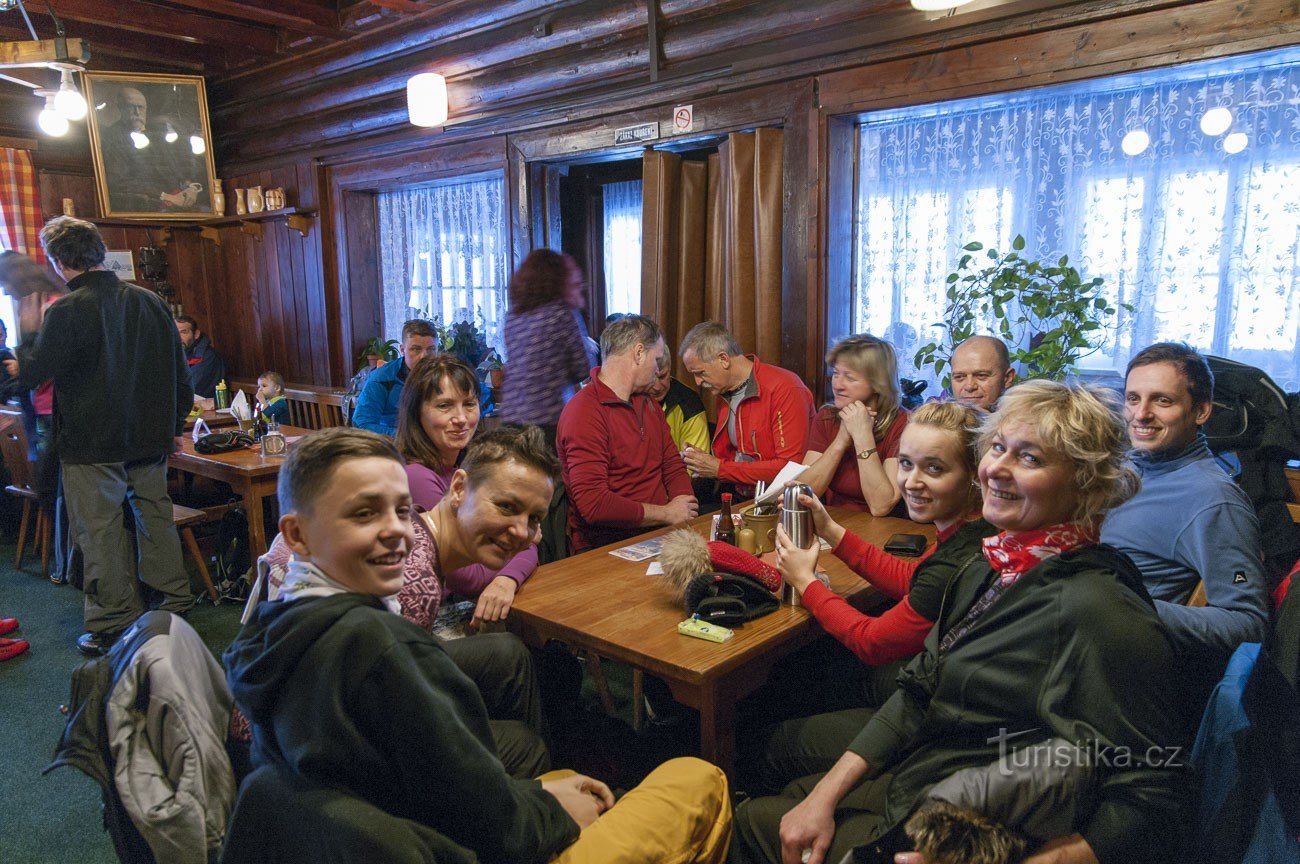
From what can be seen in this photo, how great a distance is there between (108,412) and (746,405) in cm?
269

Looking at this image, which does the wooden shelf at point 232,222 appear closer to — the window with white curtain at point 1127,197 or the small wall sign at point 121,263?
the small wall sign at point 121,263

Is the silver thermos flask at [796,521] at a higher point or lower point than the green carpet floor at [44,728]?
higher

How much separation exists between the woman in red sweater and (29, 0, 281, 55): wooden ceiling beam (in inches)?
254

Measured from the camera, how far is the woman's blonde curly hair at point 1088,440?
1413 mm

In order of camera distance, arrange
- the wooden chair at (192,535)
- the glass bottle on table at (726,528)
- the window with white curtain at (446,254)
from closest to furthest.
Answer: the glass bottle on table at (726,528)
the wooden chair at (192,535)
the window with white curtain at (446,254)

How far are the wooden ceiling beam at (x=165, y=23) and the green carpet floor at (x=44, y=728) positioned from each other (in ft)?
12.9

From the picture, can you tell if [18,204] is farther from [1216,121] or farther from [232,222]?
[1216,121]

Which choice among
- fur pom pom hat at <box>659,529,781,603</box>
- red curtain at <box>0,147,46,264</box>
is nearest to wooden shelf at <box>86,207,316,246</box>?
red curtain at <box>0,147,46,264</box>

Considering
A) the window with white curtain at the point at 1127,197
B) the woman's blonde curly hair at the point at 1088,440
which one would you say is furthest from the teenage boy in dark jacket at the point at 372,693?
the window with white curtain at the point at 1127,197

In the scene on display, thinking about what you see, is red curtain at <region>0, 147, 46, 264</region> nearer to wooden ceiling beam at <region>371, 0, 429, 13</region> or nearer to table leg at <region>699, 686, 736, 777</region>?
wooden ceiling beam at <region>371, 0, 429, 13</region>

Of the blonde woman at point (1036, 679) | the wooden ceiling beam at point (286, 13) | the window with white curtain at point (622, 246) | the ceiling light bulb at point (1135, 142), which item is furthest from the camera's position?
the wooden ceiling beam at point (286, 13)

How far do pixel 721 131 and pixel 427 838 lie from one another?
12.5 ft

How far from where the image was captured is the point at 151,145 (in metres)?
6.84

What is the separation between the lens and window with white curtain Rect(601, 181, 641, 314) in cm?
514
